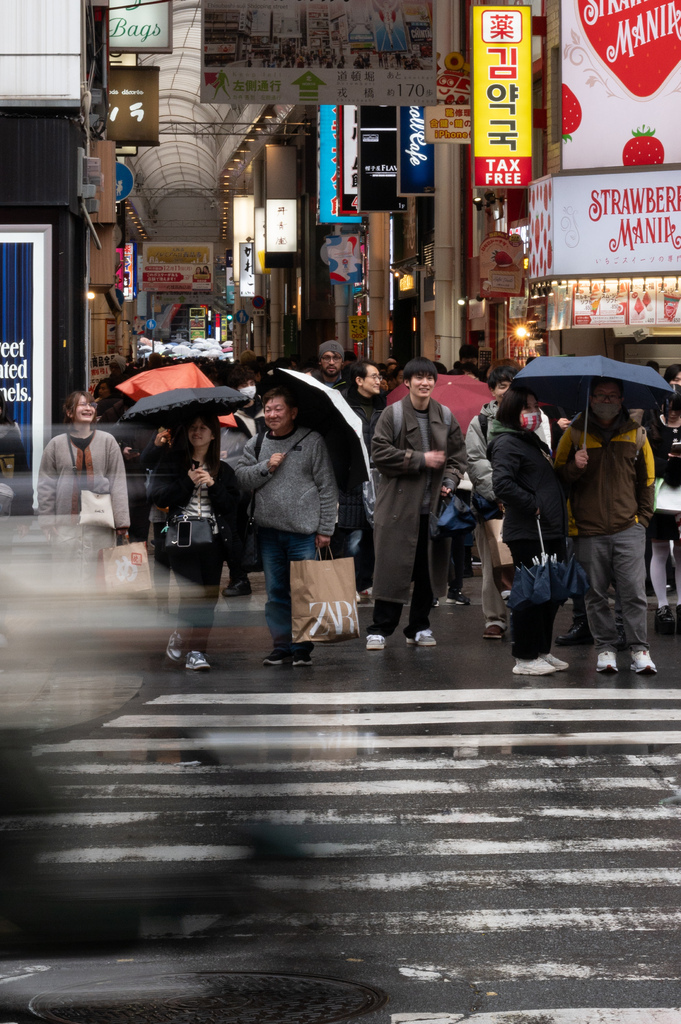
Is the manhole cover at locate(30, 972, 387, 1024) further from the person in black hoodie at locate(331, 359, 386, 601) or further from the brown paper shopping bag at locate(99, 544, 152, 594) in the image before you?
the person in black hoodie at locate(331, 359, 386, 601)

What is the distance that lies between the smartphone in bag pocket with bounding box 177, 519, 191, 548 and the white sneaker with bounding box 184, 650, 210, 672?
0.83 meters

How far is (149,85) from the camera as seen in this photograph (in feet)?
80.0

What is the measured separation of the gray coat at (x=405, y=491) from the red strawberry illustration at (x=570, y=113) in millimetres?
9670

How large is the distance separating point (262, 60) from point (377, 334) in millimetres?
17962

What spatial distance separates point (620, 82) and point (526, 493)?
11.2m

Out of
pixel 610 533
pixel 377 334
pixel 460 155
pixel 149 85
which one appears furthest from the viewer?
pixel 377 334

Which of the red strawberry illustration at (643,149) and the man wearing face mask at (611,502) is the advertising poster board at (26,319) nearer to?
the man wearing face mask at (611,502)

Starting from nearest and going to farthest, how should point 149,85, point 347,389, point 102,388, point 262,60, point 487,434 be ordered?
1. point 487,434
2. point 347,389
3. point 102,388
4. point 262,60
5. point 149,85

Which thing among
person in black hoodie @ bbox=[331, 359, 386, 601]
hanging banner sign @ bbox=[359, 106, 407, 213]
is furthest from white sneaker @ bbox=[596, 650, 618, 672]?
hanging banner sign @ bbox=[359, 106, 407, 213]

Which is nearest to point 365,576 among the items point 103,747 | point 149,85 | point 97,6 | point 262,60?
point 103,747

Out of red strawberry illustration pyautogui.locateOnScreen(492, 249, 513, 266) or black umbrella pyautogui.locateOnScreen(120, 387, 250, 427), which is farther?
red strawberry illustration pyautogui.locateOnScreen(492, 249, 513, 266)

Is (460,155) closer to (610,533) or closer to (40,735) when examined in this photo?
(610,533)

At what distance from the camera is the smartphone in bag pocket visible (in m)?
9.30

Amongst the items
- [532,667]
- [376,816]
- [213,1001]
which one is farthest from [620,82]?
[213,1001]
